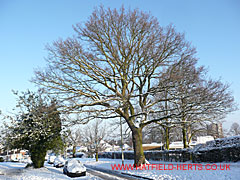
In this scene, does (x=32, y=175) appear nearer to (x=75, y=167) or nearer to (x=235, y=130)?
(x=75, y=167)

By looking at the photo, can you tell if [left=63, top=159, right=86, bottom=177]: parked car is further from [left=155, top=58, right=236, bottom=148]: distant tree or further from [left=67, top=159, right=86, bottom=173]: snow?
[left=155, top=58, right=236, bottom=148]: distant tree

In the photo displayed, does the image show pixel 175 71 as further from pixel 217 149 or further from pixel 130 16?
pixel 217 149

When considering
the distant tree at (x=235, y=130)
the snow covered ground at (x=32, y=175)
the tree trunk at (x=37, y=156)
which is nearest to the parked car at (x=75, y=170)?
the snow covered ground at (x=32, y=175)

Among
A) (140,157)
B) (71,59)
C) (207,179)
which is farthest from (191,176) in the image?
(71,59)

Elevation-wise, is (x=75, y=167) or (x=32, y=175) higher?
(x=75, y=167)

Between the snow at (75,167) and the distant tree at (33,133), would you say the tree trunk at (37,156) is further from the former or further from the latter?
the snow at (75,167)

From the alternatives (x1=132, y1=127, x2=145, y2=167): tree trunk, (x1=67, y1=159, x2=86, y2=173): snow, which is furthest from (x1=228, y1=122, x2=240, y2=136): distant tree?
(x1=67, y1=159, x2=86, y2=173): snow

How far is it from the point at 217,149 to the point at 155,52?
11246 millimetres

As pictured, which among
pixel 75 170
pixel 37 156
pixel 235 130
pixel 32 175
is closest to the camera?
pixel 32 175

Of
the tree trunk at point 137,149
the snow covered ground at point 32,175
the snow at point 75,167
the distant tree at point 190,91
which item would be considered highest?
the distant tree at point 190,91

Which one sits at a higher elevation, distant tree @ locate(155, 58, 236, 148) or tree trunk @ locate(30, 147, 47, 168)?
distant tree @ locate(155, 58, 236, 148)

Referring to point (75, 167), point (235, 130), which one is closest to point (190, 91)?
point (75, 167)

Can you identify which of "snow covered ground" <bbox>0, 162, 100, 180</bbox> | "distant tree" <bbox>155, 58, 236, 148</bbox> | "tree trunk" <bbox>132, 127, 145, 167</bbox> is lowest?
"snow covered ground" <bbox>0, 162, 100, 180</bbox>

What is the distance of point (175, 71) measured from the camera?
15.4 m
